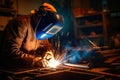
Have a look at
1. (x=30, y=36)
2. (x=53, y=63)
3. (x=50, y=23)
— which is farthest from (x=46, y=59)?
(x=30, y=36)

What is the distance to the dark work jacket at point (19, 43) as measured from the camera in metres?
2.79

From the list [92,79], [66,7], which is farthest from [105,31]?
[92,79]

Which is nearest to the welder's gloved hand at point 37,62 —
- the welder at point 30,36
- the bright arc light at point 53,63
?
the welder at point 30,36

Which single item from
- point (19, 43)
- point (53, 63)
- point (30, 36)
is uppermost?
point (30, 36)

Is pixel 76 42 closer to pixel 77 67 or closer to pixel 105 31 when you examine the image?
pixel 105 31

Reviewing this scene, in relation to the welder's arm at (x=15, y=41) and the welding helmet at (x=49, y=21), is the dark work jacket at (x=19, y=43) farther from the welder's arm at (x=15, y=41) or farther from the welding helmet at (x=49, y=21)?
the welding helmet at (x=49, y=21)

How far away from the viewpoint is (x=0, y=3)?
4535 mm

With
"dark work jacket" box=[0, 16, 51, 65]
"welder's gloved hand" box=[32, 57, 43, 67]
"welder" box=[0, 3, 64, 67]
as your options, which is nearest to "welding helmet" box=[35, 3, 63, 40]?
"welder" box=[0, 3, 64, 67]

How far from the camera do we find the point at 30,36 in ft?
10.6

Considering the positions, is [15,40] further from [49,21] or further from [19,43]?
[49,21]

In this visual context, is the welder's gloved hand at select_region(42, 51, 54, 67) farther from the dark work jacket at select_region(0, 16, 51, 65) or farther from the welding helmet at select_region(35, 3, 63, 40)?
the welding helmet at select_region(35, 3, 63, 40)

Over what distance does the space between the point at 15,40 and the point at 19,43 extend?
8 cm

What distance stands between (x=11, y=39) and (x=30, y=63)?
1.56 feet

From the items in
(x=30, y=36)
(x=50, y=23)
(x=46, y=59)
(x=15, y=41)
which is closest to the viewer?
(x=50, y=23)
